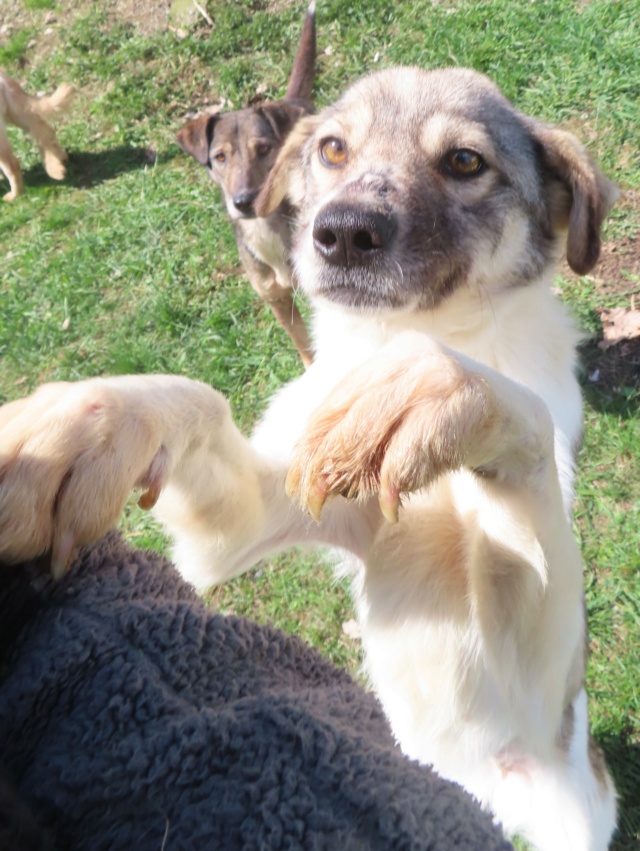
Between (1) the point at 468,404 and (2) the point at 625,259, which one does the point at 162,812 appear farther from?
(2) the point at 625,259

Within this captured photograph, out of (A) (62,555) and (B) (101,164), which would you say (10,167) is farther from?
→ (A) (62,555)

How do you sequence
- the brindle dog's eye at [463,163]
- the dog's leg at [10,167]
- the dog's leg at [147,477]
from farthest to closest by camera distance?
1. the dog's leg at [10,167]
2. the brindle dog's eye at [463,163]
3. the dog's leg at [147,477]

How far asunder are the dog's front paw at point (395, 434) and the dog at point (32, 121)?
6.82 metres

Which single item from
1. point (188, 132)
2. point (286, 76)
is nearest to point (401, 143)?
point (188, 132)

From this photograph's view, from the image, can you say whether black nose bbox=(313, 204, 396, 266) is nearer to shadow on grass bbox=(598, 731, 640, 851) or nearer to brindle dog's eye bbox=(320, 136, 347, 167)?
brindle dog's eye bbox=(320, 136, 347, 167)

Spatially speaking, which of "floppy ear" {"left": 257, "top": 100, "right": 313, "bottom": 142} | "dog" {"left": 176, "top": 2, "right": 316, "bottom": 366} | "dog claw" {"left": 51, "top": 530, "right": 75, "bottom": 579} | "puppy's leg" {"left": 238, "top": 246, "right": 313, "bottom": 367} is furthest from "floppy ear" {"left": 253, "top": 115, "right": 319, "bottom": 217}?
"dog claw" {"left": 51, "top": 530, "right": 75, "bottom": 579}

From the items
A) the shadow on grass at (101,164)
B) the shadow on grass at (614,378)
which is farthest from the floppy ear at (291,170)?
the shadow on grass at (101,164)

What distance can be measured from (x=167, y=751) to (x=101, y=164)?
7101 millimetres

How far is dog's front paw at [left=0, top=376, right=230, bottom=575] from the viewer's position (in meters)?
1.33

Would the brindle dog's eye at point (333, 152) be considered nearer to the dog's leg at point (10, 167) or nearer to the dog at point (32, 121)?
the dog at point (32, 121)

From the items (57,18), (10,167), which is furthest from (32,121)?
(57,18)

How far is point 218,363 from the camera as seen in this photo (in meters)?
4.89

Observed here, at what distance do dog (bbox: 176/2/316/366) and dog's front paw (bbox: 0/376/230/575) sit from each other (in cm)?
291

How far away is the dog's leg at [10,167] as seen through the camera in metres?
7.26
